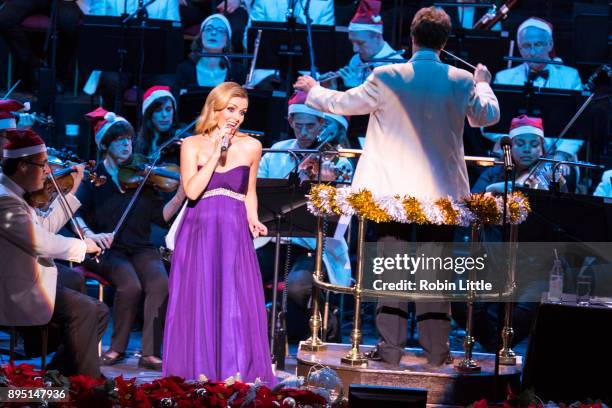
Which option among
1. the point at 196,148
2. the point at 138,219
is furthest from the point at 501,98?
the point at 196,148

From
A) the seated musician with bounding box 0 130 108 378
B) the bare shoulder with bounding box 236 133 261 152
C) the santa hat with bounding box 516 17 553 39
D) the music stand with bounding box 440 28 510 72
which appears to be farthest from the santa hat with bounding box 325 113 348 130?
the seated musician with bounding box 0 130 108 378

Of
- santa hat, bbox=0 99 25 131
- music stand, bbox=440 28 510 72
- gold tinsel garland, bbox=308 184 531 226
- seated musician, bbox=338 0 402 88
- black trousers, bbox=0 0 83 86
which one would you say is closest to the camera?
gold tinsel garland, bbox=308 184 531 226

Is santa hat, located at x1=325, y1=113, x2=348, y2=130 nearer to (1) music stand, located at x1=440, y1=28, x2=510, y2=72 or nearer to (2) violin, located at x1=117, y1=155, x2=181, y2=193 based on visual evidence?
(1) music stand, located at x1=440, y1=28, x2=510, y2=72

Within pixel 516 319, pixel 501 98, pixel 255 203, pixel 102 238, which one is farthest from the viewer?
pixel 501 98

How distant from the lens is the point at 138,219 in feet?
22.5

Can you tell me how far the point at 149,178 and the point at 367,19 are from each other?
3023 mm

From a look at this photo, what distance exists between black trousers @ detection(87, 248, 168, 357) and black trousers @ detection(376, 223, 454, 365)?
5.78 feet

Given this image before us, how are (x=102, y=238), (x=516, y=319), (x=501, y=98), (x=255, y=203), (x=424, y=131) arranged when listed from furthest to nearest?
(x=501, y=98) → (x=516, y=319) → (x=102, y=238) → (x=255, y=203) → (x=424, y=131)

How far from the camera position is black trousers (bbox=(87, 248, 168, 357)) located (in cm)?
647

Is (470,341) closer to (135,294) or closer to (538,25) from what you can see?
(135,294)

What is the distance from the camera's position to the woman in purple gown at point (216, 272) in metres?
5.20

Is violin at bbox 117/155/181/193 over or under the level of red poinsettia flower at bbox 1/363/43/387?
over

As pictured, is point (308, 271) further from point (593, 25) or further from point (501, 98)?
point (593, 25)

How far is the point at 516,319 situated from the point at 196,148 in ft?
8.60
